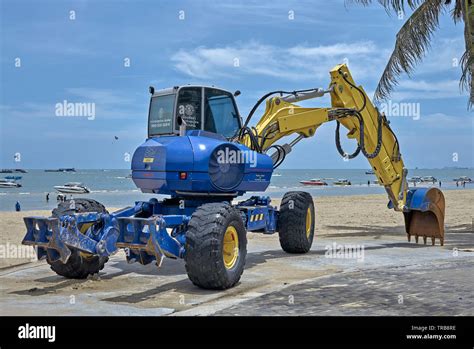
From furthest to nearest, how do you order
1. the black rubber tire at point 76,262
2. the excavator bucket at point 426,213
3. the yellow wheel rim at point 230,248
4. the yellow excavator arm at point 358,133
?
the excavator bucket at point 426,213
the yellow excavator arm at point 358,133
the black rubber tire at point 76,262
the yellow wheel rim at point 230,248

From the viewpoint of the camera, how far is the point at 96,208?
1059 cm

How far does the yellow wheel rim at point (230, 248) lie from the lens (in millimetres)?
9414

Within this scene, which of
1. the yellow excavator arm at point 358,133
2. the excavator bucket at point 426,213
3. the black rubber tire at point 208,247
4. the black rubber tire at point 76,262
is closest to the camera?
the black rubber tire at point 208,247

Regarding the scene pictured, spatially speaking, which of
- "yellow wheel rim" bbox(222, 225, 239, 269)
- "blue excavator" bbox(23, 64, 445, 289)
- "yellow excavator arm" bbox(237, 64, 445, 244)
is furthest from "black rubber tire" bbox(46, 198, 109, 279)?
"yellow excavator arm" bbox(237, 64, 445, 244)

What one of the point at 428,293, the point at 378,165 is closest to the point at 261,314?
the point at 428,293

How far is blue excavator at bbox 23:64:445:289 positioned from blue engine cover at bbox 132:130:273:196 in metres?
0.02

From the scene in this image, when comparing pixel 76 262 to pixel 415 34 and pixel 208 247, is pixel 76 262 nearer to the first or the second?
pixel 208 247

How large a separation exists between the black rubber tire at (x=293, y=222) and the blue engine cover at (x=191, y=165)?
7.94 ft

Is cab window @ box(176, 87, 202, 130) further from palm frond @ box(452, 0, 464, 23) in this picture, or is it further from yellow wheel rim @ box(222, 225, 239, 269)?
palm frond @ box(452, 0, 464, 23)

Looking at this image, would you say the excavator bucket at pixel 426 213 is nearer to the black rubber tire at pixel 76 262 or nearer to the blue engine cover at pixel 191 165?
the blue engine cover at pixel 191 165

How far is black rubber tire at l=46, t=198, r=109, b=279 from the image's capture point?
10.1m

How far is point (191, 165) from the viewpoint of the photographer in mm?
9836

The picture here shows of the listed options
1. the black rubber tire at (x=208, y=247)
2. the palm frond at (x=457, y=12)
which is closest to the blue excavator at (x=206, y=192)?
the black rubber tire at (x=208, y=247)

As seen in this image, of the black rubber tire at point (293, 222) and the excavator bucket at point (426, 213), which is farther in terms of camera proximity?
the excavator bucket at point (426, 213)
